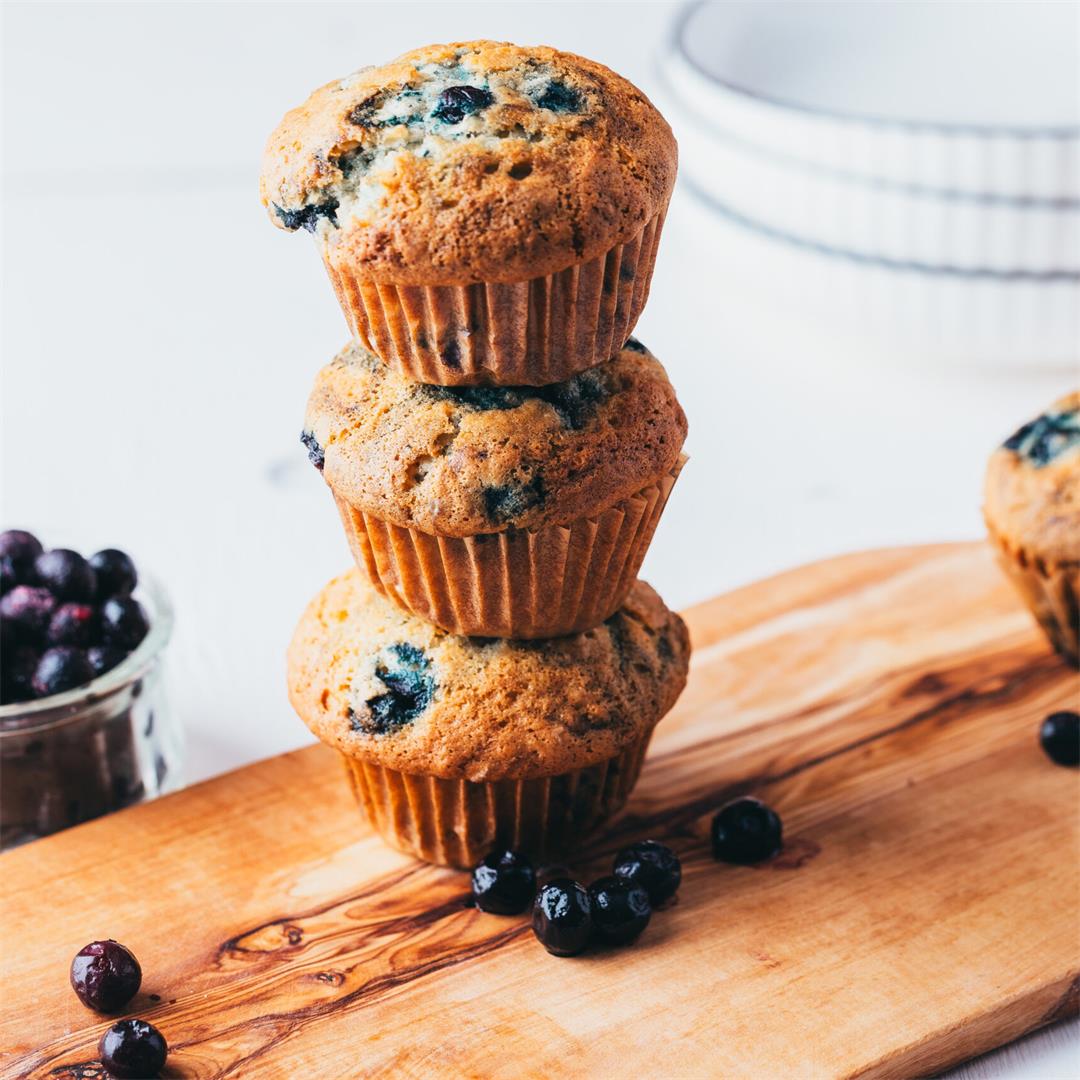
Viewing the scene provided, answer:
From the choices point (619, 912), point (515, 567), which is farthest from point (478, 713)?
point (619, 912)

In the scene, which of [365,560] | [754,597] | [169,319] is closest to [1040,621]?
[754,597]

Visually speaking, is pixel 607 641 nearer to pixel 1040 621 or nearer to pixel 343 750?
pixel 343 750

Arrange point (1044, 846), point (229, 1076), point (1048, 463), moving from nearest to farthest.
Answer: point (229, 1076), point (1044, 846), point (1048, 463)

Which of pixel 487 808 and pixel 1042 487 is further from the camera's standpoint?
pixel 1042 487

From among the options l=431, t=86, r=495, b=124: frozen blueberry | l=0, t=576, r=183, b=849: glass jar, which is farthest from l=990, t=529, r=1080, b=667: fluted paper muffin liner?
l=0, t=576, r=183, b=849: glass jar

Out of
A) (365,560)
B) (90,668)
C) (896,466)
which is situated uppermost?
(365,560)

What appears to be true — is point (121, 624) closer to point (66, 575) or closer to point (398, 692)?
point (66, 575)
